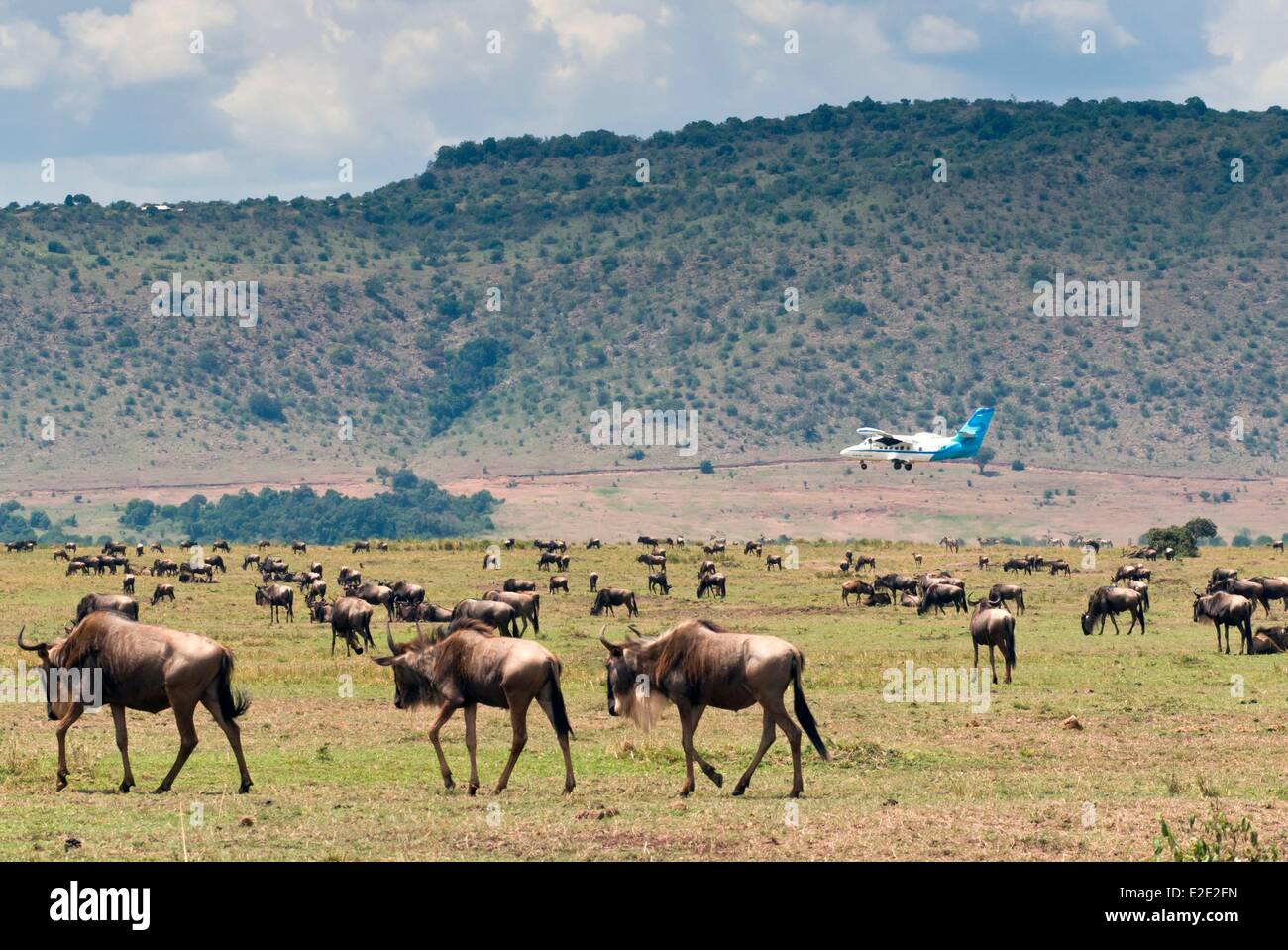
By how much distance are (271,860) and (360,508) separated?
164 meters

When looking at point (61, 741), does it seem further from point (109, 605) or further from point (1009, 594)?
point (1009, 594)

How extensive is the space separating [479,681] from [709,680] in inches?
96.7

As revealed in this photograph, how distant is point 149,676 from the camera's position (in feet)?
63.9

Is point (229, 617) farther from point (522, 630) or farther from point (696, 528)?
point (696, 528)

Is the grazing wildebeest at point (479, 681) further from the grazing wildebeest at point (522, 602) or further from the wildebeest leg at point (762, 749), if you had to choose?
the grazing wildebeest at point (522, 602)

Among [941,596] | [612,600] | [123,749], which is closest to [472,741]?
[123,749]

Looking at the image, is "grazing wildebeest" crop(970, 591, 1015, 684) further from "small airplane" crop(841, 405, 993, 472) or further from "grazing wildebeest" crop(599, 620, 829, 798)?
"small airplane" crop(841, 405, 993, 472)

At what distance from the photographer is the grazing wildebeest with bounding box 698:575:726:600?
194 ft

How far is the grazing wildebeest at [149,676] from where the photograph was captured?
19.4 m

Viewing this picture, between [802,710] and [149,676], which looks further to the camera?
[802,710]

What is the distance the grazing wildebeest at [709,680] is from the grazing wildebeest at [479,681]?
0.83 metres

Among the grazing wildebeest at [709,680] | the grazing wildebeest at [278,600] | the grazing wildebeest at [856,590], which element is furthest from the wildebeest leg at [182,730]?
the grazing wildebeest at [856,590]

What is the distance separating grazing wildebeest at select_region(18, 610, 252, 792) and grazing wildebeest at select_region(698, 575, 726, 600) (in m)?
39.7

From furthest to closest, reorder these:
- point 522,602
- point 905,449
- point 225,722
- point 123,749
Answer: point 905,449, point 522,602, point 123,749, point 225,722
